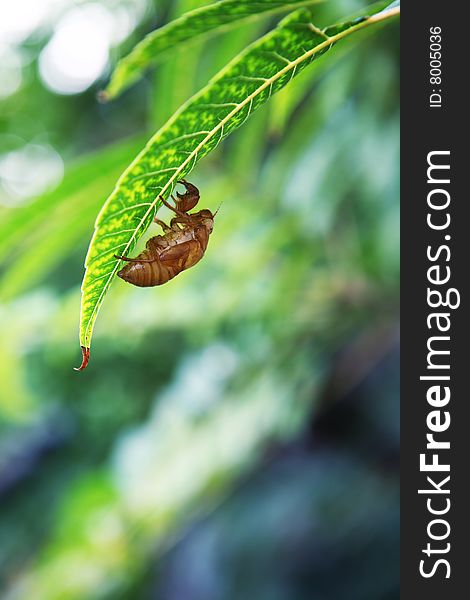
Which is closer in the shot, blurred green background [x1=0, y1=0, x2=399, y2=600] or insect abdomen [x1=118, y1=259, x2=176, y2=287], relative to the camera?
insect abdomen [x1=118, y1=259, x2=176, y2=287]

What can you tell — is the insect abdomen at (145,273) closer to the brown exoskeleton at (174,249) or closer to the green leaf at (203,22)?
the brown exoskeleton at (174,249)

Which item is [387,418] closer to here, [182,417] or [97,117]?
[182,417]

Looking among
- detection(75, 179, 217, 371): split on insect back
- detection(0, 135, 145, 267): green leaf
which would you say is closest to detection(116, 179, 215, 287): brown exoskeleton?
detection(75, 179, 217, 371): split on insect back

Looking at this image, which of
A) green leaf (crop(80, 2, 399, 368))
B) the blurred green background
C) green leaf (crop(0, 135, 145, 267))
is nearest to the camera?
green leaf (crop(80, 2, 399, 368))

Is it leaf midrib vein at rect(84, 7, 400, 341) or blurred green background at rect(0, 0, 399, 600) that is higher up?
blurred green background at rect(0, 0, 399, 600)

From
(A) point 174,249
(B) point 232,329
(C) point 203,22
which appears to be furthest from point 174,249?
(B) point 232,329

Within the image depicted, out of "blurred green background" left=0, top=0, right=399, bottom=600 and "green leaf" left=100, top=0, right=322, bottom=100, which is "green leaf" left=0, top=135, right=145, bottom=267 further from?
"green leaf" left=100, top=0, right=322, bottom=100

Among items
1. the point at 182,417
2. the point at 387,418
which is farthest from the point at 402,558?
the point at 387,418

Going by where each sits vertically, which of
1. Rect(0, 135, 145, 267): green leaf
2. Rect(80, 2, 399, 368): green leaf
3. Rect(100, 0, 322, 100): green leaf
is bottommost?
Rect(80, 2, 399, 368): green leaf
